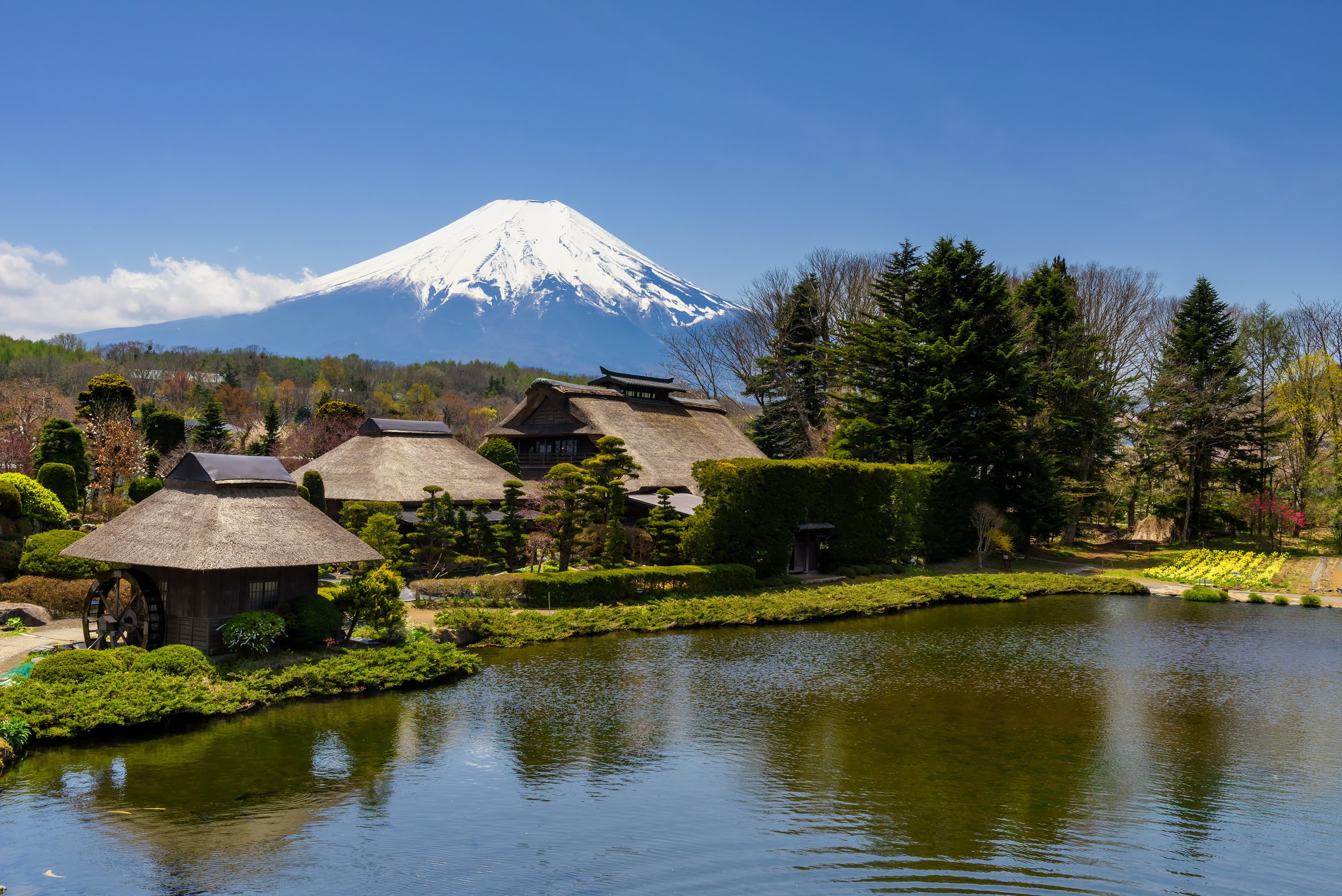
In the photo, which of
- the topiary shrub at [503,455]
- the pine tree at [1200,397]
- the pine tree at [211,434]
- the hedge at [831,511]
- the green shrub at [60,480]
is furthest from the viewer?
the pine tree at [211,434]

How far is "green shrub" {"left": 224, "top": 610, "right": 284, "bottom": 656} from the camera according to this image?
17.3 metres

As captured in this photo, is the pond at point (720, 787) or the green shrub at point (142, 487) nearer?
the pond at point (720, 787)

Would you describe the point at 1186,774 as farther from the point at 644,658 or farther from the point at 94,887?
the point at 94,887

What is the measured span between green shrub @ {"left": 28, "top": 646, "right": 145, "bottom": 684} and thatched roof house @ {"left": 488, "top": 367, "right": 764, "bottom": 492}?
22596mm

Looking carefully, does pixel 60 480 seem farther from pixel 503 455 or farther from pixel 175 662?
pixel 503 455

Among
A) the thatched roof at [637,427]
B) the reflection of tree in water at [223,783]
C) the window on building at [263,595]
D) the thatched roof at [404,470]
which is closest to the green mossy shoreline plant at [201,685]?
the reflection of tree in water at [223,783]

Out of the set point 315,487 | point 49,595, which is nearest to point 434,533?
point 315,487

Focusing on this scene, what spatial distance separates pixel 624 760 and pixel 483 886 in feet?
15.3

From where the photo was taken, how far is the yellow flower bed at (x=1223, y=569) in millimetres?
36688

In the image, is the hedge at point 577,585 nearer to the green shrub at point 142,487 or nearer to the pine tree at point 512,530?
the pine tree at point 512,530

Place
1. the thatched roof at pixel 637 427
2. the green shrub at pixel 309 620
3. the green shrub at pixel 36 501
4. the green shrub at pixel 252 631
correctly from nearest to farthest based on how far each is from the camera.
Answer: the green shrub at pixel 252 631 < the green shrub at pixel 309 620 < the green shrub at pixel 36 501 < the thatched roof at pixel 637 427

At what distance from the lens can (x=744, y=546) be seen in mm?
32438

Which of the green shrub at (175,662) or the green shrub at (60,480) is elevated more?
the green shrub at (60,480)

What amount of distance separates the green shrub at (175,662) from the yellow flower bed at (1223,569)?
3720 cm
